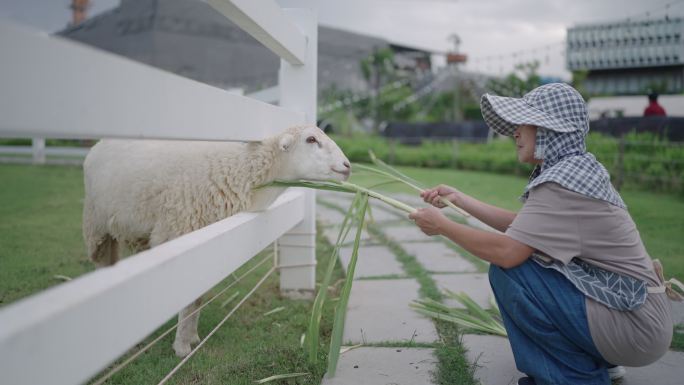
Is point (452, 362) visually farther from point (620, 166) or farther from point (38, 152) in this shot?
point (38, 152)

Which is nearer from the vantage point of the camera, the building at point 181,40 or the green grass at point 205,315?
the green grass at point 205,315

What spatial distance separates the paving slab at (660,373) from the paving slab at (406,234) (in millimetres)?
2393

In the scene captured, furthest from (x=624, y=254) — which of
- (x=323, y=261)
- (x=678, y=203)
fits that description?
(x=678, y=203)

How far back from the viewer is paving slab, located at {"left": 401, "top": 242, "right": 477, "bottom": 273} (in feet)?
11.9

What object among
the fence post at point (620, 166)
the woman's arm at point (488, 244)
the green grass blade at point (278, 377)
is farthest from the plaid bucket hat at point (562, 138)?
the fence post at point (620, 166)

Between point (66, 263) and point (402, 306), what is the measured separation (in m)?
2.46

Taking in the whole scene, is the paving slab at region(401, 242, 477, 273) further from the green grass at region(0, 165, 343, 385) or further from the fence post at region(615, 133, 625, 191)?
the fence post at region(615, 133, 625, 191)

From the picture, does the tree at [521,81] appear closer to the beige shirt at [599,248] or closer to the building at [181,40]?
the building at [181,40]

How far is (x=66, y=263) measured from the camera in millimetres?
3867

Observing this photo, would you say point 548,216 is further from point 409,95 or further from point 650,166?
point 409,95

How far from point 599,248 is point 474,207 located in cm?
57

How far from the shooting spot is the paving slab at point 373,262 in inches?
142

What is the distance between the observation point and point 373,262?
12.8 feet

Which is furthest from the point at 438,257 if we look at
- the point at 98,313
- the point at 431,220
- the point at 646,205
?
the point at 646,205
